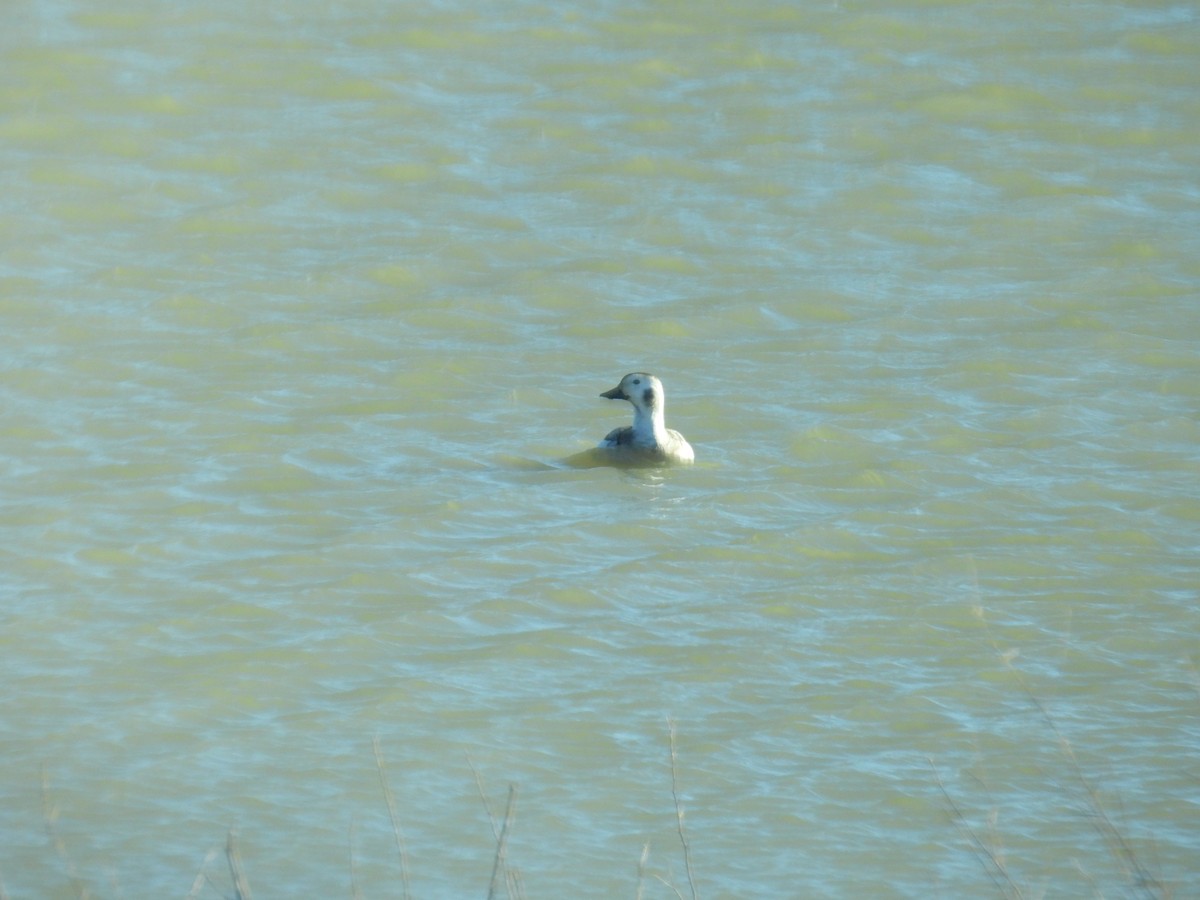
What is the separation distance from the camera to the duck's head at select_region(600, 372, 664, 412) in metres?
11.1

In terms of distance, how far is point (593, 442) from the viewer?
11.5 m

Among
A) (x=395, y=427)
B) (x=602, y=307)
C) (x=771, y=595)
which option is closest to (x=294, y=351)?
(x=395, y=427)

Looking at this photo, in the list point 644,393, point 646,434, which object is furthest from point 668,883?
point 644,393

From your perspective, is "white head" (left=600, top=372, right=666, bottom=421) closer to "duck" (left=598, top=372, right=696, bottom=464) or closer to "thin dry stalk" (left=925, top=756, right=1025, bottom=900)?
"duck" (left=598, top=372, right=696, bottom=464)

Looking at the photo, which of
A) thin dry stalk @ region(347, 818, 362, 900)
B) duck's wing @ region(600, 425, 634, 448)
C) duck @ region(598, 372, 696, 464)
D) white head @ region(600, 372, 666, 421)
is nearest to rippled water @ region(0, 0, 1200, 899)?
thin dry stalk @ region(347, 818, 362, 900)

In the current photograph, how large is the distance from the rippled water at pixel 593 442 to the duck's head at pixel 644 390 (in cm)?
43

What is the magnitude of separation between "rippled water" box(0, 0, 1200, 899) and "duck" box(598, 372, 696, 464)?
0.43 ft

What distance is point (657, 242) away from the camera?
13.8m

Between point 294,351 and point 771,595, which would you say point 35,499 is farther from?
point 771,595

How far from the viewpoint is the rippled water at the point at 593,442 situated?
7215mm

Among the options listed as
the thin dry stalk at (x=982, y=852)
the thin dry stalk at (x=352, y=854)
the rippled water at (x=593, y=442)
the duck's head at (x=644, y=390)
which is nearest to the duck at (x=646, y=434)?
the duck's head at (x=644, y=390)

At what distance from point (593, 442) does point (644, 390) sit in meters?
0.53

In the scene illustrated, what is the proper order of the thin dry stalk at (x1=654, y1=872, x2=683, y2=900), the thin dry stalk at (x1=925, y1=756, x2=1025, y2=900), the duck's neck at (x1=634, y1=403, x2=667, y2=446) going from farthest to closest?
the duck's neck at (x1=634, y1=403, x2=667, y2=446) → the thin dry stalk at (x1=925, y1=756, x2=1025, y2=900) → the thin dry stalk at (x1=654, y1=872, x2=683, y2=900)

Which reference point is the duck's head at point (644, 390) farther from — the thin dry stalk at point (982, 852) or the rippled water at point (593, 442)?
the thin dry stalk at point (982, 852)
